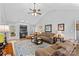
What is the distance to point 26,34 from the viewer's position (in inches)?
75.7

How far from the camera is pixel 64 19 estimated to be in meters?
1.91

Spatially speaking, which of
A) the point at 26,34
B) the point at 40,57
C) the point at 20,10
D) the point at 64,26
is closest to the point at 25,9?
the point at 20,10

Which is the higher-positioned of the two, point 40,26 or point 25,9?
point 25,9

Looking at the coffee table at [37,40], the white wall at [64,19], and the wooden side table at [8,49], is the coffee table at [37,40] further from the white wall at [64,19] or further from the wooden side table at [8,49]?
the wooden side table at [8,49]

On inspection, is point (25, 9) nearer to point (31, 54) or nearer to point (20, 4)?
point (20, 4)

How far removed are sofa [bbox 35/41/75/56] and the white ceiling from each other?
0.45 meters

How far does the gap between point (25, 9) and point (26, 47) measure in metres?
0.57

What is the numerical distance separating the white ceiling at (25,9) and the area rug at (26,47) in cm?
33

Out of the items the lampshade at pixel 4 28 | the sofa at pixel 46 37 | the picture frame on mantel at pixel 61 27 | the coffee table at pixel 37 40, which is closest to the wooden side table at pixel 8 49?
the lampshade at pixel 4 28

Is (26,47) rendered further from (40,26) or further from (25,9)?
(25,9)

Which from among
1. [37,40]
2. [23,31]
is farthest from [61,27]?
[23,31]

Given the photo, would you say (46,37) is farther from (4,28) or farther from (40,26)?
(4,28)

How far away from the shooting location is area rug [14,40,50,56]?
6.24ft

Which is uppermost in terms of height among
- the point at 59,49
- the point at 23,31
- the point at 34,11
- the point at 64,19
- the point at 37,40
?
the point at 34,11
